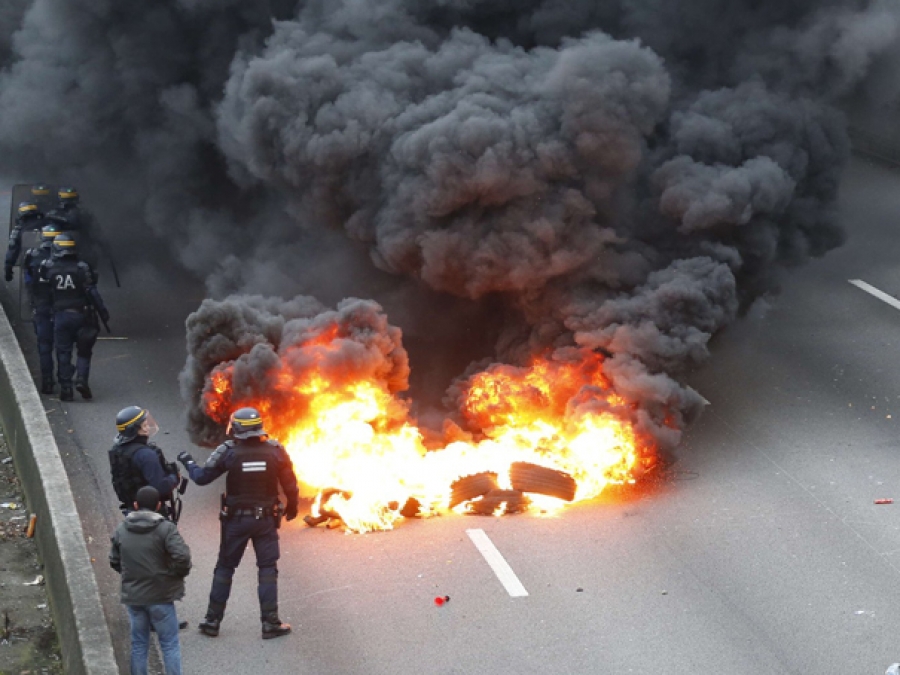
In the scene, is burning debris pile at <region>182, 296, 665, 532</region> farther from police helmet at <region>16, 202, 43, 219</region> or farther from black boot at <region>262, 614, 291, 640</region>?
police helmet at <region>16, 202, 43, 219</region>

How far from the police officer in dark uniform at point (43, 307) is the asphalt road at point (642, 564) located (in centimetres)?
43

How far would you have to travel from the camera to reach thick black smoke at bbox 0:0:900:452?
10984 millimetres

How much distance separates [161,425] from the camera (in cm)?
1201

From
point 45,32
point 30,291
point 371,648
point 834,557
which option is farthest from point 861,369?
point 45,32

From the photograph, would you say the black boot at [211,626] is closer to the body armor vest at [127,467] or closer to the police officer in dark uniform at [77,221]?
the body armor vest at [127,467]

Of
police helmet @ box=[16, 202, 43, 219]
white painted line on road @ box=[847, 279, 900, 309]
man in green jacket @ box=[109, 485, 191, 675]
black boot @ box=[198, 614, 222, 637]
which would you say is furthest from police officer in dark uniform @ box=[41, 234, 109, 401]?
white painted line on road @ box=[847, 279, 900, 309]

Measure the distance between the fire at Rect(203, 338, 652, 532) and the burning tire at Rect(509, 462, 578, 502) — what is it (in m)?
0.08

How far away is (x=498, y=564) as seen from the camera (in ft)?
30.5

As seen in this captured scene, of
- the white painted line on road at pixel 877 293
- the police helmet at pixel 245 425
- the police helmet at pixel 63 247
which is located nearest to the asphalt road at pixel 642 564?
the police helmet at pixel 245 425

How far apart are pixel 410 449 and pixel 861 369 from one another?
16.7 feet

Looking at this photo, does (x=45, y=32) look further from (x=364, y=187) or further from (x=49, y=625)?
(x=49, y=625)

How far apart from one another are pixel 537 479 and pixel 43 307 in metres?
5.09

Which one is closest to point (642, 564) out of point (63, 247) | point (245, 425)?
point (245, 425)

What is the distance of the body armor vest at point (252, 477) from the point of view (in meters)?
8.27
